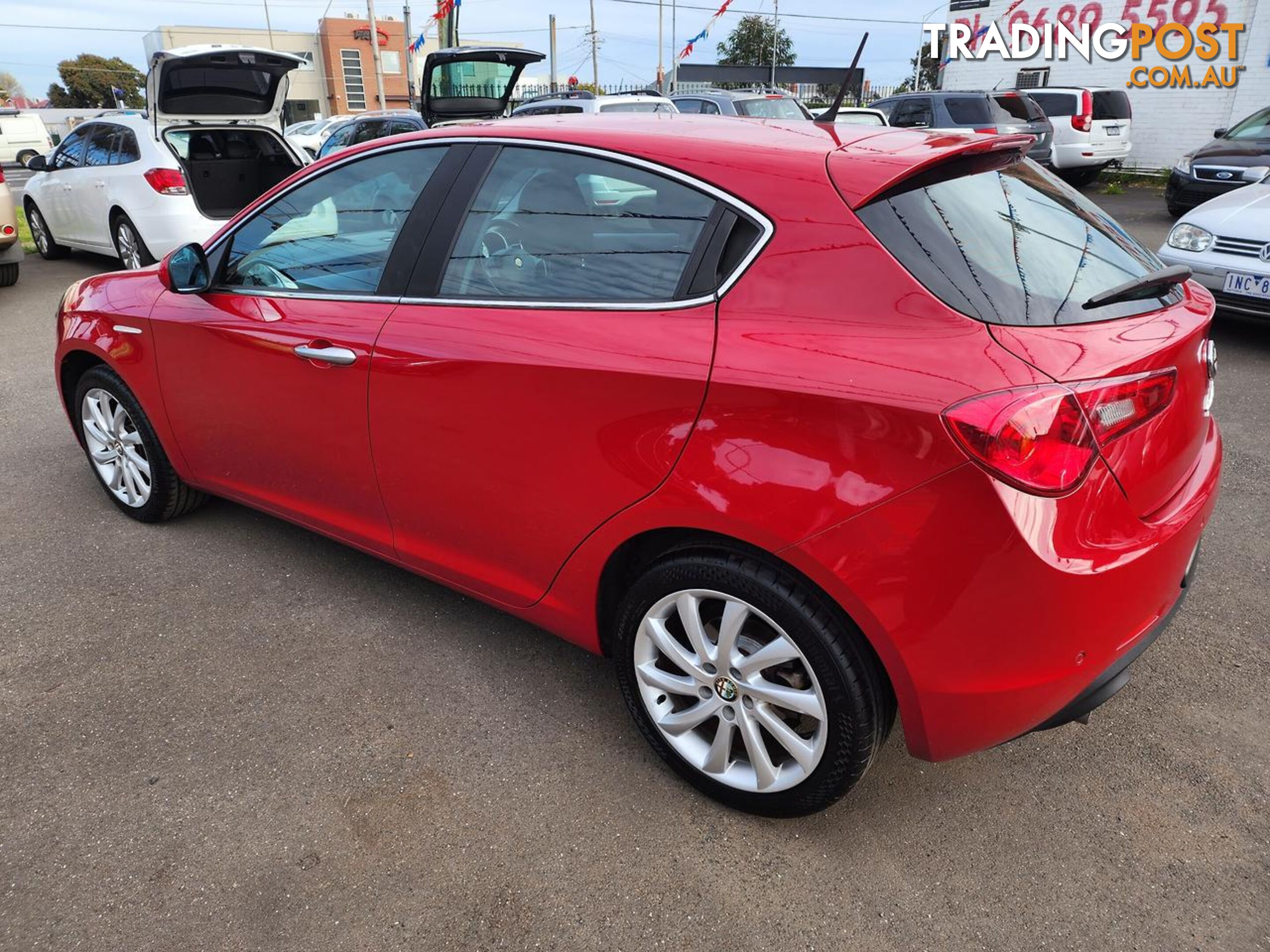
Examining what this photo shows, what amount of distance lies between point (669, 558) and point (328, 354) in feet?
4.16

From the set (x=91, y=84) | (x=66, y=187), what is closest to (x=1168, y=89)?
(x=66, y=187)

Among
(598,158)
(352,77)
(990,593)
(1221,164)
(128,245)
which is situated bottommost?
(128,245)

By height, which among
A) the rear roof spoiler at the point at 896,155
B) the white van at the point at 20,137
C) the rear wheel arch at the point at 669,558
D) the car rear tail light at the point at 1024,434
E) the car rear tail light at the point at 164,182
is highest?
the rear roof spoiler at the point at 896,155

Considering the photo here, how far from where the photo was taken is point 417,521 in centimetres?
269

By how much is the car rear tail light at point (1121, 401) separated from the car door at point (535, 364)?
77cm

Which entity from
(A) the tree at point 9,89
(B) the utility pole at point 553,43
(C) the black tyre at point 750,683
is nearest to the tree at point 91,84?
(A) the tree at point 9,89

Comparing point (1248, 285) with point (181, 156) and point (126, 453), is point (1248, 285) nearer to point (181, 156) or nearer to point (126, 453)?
point (126, 453)

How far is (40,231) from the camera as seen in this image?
409 inches

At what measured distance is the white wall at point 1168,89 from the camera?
17.4m

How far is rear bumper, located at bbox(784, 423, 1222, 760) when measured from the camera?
1.69 metres

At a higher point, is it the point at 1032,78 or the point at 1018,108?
the point at 1032,78

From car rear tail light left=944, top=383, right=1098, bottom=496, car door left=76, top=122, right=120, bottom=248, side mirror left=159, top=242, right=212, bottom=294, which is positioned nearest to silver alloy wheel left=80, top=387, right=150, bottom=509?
side mirror left=159, top=242, right=212, bottom=294

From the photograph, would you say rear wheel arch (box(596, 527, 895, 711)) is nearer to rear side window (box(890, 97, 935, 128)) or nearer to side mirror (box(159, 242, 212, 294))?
side mirror (box(159, 242, 212, 294))

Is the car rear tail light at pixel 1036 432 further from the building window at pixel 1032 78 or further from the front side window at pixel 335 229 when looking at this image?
the building window at pixel 1032 78
